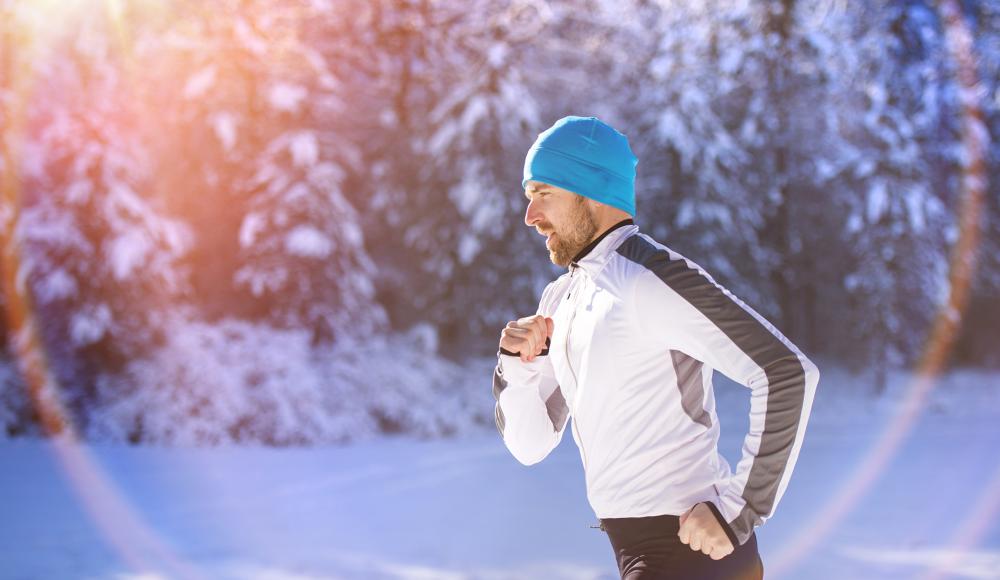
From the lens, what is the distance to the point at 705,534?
228cm

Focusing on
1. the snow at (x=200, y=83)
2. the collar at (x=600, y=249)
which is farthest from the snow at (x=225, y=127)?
the collar at (x=600, y=249)

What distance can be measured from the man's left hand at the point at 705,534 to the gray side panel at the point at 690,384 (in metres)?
0.25

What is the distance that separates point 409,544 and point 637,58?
55.4ft

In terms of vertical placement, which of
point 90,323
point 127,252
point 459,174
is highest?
point 459,174

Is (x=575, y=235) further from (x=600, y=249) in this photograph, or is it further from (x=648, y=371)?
(x=648, y=371)

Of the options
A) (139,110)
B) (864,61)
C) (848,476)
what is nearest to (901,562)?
(848,476)

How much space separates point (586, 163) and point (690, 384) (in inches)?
26.7

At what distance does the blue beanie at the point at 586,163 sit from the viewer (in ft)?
8.57

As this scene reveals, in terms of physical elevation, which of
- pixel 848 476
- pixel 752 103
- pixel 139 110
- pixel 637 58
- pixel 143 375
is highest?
pixel 637 58

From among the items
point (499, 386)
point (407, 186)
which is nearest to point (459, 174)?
point (407, 186)

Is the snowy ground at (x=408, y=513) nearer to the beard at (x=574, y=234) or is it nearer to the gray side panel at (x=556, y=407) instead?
the gray side panel at (x=556, y=407)

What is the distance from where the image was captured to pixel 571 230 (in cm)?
264

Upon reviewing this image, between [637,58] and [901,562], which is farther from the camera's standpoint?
[637,58]

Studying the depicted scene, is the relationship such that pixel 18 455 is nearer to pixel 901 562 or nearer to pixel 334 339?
pixel 334 339
